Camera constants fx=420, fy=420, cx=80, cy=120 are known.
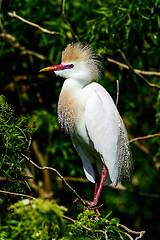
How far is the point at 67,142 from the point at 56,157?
0.20 metres

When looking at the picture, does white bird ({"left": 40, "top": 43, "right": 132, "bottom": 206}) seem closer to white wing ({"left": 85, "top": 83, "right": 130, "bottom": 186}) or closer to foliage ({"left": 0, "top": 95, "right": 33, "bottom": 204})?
white wing ({"left": 85, "top": 83, "right": 130, "bottom": 186})

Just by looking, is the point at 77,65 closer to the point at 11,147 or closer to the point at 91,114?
the point at 91,114

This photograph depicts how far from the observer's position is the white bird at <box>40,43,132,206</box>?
2830mm

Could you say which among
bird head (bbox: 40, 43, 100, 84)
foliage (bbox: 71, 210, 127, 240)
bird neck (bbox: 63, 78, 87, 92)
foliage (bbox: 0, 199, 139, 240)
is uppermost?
bird head (bbox: 40, 43, 100, 84)

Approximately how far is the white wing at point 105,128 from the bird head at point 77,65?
10 cm

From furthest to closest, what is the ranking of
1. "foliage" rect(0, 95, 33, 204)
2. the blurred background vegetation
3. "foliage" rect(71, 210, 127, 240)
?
the blurred background vegetation → "foliage" rect(0, 95, 33, 204) → "foliage" rect(71, 210, 127, 240)

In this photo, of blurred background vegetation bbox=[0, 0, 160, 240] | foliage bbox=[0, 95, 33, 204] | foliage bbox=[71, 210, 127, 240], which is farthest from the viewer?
blurred background vegetation bbox=[0, 0, 160, 240]

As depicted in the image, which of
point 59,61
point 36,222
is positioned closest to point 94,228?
point 36,222

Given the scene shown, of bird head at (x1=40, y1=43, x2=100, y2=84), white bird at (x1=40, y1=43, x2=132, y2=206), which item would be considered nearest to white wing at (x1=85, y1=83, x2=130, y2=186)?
white bird at (x1=40, y1=43, x2=132, y2=206)

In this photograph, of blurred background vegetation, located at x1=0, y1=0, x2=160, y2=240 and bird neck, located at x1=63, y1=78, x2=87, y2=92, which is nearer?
bird neck, located at x1=63, y1=78, x2=87, y2=92

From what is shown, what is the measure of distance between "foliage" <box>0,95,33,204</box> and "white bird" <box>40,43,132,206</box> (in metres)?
0.61

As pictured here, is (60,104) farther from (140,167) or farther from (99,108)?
(140,167)

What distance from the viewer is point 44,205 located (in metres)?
1.63

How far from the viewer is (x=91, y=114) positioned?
2.84 m
